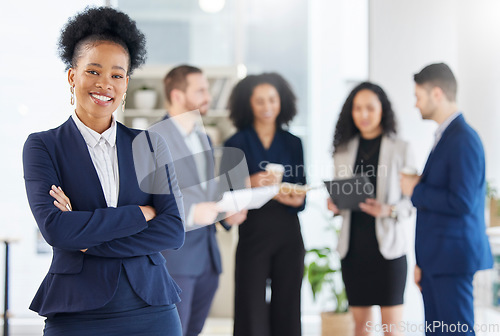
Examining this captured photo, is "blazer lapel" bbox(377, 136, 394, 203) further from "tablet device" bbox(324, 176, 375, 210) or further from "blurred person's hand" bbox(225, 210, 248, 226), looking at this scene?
"blurred person's hand" bbox(225, 210, 248, 226)

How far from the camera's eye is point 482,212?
8.45 ft

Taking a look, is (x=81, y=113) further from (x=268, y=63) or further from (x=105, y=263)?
(x=268, y=63)

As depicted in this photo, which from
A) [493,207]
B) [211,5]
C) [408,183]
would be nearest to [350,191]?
→ [408,183]

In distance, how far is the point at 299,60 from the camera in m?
4.66

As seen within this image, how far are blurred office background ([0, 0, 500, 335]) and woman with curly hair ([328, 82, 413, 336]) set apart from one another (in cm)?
96

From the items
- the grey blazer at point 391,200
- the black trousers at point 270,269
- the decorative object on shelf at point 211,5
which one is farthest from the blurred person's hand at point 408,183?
the decorative object on shelf at point 211,5

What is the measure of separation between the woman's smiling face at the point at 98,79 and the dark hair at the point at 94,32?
26 millimetres

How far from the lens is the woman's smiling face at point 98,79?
1.63 m

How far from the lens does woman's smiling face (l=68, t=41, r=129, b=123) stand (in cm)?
163

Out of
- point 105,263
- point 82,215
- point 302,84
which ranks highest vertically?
point 302,84

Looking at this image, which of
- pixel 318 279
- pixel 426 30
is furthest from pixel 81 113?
pixel 426 30

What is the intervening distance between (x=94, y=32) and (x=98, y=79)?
15 centimetres

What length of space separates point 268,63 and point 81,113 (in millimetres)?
3160

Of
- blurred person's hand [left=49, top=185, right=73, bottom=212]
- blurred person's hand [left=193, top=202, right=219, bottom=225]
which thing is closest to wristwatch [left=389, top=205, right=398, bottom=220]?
blurred person's hand [left=193, top=202, right=219, bottom=225]
